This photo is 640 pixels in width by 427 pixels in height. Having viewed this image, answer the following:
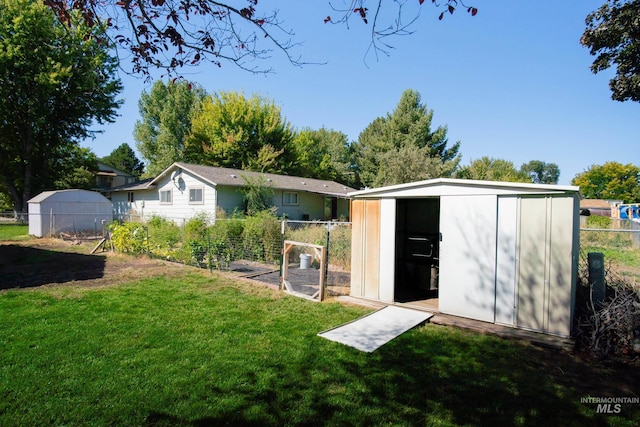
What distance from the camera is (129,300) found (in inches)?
235

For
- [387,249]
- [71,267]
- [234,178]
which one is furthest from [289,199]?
[387,249]

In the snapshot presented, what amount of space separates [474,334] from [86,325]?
18.3 ft

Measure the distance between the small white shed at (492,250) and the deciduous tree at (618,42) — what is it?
13.7 meters

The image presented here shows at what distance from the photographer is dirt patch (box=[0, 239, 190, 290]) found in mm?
7512

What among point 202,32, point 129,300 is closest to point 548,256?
point 202,32

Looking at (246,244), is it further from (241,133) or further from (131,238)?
(241,133)

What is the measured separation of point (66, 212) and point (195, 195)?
7102 mm

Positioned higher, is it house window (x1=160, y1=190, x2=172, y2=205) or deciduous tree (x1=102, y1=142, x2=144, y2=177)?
deciduous tree (x1=102, y1=142, x2=144, y2=177)

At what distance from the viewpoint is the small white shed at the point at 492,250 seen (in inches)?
170

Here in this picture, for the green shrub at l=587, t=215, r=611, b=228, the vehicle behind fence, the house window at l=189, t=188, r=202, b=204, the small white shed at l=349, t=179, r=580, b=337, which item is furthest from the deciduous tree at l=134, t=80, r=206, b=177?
the green shrub at l=587, t=215, r=611, b=228

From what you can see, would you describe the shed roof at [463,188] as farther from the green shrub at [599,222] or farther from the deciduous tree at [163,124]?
the deciduous tree at [163,124]

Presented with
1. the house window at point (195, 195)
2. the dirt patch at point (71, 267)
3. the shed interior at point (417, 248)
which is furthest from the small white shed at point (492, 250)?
the house window at point (195, 195)

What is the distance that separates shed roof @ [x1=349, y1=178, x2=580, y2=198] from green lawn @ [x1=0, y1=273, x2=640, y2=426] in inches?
82.3

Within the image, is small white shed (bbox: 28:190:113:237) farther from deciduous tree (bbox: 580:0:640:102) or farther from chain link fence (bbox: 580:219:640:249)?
deciduous tree (bbox: 580:0:640:102)
